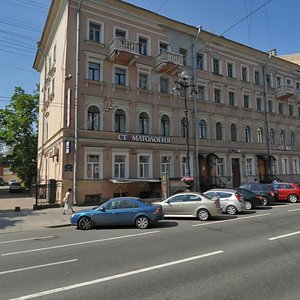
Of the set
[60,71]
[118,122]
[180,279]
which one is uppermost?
[60,71]

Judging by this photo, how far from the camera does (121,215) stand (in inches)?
499

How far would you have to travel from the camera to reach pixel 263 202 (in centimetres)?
2003

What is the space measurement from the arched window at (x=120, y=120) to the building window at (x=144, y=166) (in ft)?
9.58

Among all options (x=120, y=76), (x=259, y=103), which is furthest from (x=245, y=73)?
(x=120, y=76)

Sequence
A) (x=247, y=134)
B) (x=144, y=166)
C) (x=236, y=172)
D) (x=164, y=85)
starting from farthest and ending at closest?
(x=247, y=134) < (x=236, y=172) < (x=164, y=85) < (x=144, y=166)

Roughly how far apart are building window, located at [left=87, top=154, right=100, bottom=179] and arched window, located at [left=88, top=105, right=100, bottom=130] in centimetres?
235

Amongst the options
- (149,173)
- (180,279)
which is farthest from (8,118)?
(180,279)

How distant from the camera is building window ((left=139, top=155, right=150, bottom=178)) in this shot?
24.7m

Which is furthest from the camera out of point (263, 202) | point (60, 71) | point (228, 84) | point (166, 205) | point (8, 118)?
point (8, 118)

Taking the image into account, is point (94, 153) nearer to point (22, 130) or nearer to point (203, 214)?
point (203, 214)

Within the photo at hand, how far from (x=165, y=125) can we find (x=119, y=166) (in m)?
6.37

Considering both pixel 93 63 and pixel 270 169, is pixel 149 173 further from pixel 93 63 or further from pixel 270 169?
pixel 270 169

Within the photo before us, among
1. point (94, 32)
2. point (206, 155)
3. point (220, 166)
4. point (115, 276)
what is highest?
point (94, 32)

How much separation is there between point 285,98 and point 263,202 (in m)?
22.8
